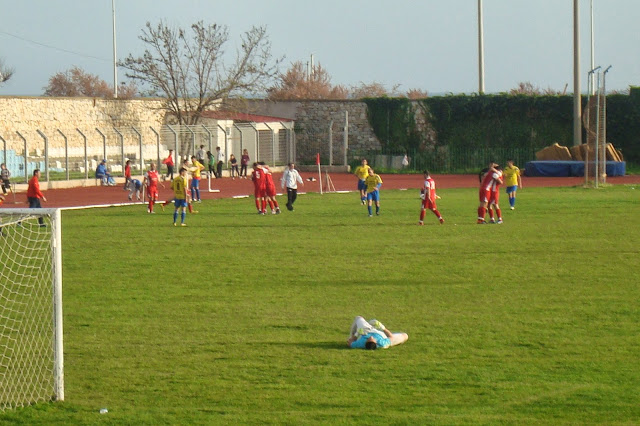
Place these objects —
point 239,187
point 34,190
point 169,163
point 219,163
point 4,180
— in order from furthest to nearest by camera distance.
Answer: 1. point 219,163
2. point 239,187
3. point 169,163
4. point 4,180
5. point 34,190

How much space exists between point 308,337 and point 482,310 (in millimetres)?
2783

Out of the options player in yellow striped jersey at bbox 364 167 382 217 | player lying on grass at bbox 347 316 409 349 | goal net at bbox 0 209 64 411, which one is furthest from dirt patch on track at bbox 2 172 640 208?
player lying on grass at bbox 347 316 409 349

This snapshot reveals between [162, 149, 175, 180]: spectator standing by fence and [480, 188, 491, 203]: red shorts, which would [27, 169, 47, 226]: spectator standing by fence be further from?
[162, 149, 175, 180]: spectator standing by fence

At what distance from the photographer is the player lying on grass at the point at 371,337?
428 inches

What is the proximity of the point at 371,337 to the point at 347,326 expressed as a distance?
143 cm

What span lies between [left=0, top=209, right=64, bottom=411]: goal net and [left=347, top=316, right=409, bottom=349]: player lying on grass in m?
3.30

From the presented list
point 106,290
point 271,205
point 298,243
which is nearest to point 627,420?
point 106,290

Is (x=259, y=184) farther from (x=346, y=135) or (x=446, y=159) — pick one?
(x=446, y=159)

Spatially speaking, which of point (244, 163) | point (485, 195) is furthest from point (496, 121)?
point (485, 195)

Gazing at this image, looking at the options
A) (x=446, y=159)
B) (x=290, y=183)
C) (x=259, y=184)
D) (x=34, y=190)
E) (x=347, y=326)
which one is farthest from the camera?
(x=446, y=159)

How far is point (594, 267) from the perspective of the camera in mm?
16953

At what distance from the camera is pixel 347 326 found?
40.2ft

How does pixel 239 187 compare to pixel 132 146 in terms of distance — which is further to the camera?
pixel 132 146

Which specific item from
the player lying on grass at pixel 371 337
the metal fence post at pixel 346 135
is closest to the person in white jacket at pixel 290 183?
the player lying on grass at pixel 371 337
